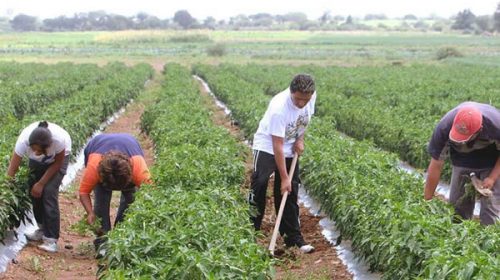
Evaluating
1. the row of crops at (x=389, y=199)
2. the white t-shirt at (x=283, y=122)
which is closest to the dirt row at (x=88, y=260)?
the row of crops at (x=389, y=199)

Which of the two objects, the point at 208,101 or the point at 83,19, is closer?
the point at 208,101

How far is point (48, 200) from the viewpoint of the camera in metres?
7.93

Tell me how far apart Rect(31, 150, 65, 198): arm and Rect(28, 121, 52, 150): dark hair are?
0.47 meters

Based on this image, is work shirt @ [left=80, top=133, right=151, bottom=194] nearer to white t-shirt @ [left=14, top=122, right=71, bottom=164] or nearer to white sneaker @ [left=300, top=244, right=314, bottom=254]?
white t-shirt @ [left=14, top=122, right=71, bottom=164]

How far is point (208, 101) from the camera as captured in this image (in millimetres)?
26734

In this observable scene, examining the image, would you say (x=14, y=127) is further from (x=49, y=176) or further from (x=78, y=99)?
(x=78, y=99)

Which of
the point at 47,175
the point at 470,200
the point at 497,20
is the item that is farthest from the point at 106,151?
the point at 497,20

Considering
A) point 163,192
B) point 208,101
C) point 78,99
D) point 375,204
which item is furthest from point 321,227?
point 208,101

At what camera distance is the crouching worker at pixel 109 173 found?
6.80 meters

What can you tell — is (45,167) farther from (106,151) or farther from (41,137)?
(106,151)

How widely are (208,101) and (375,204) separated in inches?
783

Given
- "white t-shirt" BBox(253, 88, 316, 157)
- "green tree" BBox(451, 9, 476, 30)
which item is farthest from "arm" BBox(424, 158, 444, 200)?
"green tree" BBox(451, 9, 476, 30)

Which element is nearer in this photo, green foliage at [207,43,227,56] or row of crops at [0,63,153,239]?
row of crops at [0,63,153,239]

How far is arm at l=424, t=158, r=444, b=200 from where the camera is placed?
6520 millimetres
